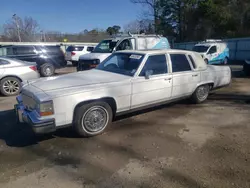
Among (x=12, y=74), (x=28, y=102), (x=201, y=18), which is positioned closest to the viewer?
(x=28, y=102)

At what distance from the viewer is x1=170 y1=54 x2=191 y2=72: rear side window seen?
4.87 m

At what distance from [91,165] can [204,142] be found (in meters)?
2.07

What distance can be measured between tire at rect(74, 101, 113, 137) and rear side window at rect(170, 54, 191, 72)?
2.06 meters

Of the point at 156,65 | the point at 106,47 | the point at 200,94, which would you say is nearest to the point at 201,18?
the point at 106,47

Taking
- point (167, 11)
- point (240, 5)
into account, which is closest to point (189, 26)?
point (167, 11)

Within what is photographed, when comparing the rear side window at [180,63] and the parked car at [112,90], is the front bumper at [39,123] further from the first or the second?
the rear side window at [180,63]

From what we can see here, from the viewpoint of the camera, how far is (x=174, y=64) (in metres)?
4.86

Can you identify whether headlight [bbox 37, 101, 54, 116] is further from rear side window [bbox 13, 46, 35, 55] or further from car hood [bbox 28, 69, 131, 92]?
rear side window [bbox 13, 46, 35, 55]

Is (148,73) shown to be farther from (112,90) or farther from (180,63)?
(180,63)

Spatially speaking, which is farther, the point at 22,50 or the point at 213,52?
the point at 213,52

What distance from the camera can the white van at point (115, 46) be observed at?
8.82 metres

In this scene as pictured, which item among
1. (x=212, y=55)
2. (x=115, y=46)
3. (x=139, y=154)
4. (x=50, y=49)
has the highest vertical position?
(x=50, y=49)

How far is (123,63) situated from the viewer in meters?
4.68

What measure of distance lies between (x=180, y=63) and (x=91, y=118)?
271 cm
